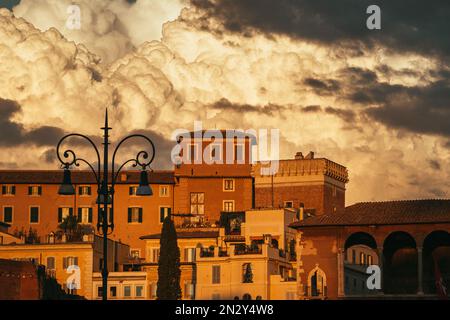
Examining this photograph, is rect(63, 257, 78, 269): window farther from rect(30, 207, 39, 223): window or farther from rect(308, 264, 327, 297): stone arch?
rect(308, 264, 327, 297): stone arch

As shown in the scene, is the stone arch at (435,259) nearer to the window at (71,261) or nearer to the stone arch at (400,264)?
the stone arch at (400,264)

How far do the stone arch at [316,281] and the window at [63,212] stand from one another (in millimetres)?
36116

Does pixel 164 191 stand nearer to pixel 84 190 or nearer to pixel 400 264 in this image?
pixel 84 190

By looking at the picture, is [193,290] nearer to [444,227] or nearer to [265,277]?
[265,277]

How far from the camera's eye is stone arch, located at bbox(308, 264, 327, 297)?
356 feet

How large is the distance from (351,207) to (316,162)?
29.2 meters

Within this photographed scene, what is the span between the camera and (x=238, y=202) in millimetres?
138500

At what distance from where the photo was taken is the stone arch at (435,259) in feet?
352

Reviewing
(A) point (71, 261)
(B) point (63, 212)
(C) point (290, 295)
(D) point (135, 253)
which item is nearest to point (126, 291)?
(A) point (71, 261)

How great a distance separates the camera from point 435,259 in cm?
10969

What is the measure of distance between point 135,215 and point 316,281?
3305 cm
